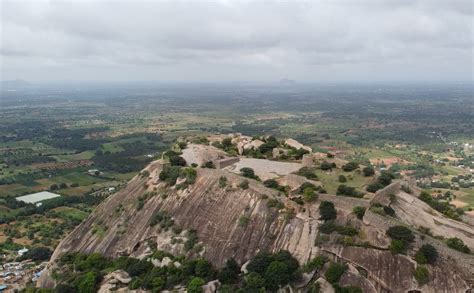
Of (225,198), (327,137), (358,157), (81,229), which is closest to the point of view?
(225,198)

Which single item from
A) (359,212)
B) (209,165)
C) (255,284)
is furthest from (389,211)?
(209,165)

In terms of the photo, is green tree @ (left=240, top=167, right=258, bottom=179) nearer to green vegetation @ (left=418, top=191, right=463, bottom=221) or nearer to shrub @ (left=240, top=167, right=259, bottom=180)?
shrub @ (left=240, top=167, right=259, bottom=180)

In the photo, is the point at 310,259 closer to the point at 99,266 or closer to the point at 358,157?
the point at 99,266

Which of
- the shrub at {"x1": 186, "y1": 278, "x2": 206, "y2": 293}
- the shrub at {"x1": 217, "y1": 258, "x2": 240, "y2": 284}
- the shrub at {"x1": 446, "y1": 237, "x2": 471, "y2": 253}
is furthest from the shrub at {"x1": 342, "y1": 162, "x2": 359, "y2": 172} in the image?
the shrub at {"x1": 186, "y1": 278, "x2": 206, "y2": 293}

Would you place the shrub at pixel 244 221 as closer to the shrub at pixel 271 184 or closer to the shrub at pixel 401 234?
the shrub at pixel 271 184

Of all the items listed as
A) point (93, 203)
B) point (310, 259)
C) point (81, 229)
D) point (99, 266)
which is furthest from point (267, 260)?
point (93, 203)

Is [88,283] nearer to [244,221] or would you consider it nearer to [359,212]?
[244,221]
